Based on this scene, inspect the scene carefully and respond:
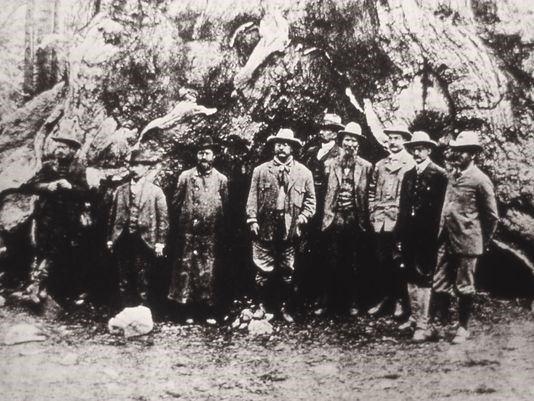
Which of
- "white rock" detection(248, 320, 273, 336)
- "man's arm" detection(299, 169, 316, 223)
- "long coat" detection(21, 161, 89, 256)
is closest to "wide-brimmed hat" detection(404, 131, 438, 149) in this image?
"man's arm" detection(299, 169, 316, 223)

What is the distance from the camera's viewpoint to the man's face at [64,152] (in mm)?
3871

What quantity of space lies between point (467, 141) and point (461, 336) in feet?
4.11

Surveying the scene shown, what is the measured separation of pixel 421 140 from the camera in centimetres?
370

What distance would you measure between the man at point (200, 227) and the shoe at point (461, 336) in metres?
1.60

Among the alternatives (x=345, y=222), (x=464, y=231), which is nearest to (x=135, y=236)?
(x=345, y=222)

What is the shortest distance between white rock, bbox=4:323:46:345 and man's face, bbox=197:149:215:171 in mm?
1536

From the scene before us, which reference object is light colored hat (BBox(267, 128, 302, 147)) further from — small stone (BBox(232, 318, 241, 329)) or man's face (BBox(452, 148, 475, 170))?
small stone (BBox(232, 318, 241, 329))

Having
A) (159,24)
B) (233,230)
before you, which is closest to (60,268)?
(233,230)

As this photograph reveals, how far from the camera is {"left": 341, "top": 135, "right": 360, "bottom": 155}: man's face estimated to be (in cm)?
380

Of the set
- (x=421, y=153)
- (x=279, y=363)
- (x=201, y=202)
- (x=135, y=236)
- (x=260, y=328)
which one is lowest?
(x=279, y=363)

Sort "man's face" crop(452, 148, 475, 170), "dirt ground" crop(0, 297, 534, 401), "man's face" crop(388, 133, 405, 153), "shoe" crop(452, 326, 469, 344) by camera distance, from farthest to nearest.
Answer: "man's face" crop(388, 133, 405, 153) < "man's face" crop(452, 148, 475, 170) < "shoe" crop(452, 326, 469, 344) < "dirt ground" crop(0, 297, 534, 401)

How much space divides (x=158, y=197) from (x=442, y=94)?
204 cm

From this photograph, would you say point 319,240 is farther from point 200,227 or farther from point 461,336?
point 461,336

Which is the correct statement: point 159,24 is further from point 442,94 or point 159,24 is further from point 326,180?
point 442,94
